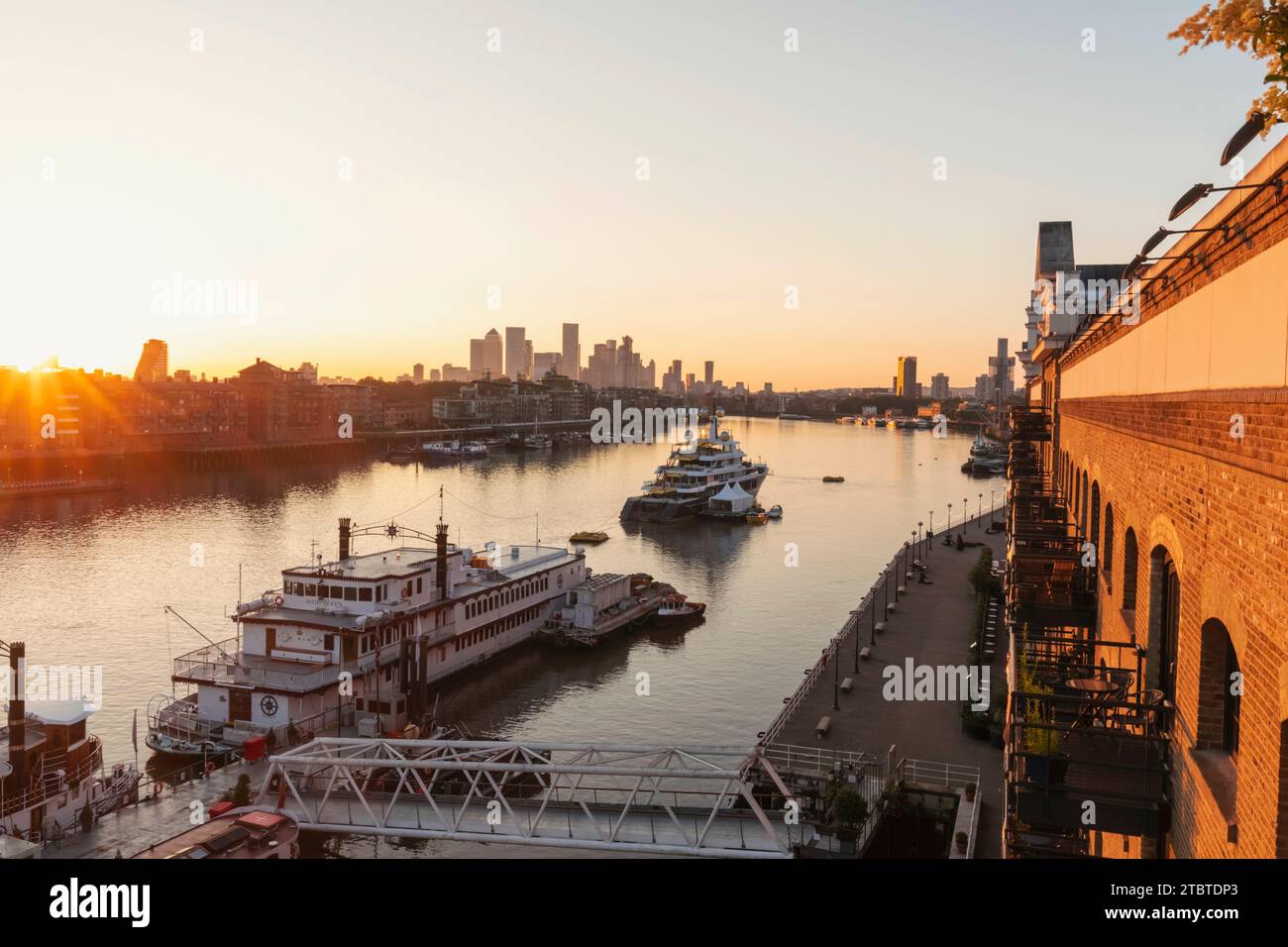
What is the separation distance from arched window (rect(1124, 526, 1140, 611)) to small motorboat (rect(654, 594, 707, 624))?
1191 inches

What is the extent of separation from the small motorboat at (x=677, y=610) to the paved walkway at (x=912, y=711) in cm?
727

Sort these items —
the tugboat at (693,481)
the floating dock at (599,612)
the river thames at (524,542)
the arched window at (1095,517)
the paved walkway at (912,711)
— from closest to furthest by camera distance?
1. the arched window at (1095,517)
2. the paved walkway at (912,711)
3. the river thames at (524,542)
4. the floating dock at (599,612)
5. the tugboat at (693,481)

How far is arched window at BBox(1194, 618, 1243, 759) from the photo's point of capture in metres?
6.11

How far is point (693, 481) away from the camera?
77.1m

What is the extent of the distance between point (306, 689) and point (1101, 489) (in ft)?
64.9

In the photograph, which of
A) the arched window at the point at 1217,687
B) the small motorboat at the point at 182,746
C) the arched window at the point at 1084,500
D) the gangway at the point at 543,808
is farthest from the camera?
the small motorboat at the point at 182,746

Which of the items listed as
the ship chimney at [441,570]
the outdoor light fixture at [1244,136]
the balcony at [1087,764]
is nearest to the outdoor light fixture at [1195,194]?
the outdoor light fixture at [1244,136]

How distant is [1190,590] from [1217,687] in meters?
0.67

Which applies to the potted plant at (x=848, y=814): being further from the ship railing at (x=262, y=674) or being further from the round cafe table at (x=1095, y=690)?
the ship railing at (x=262, y=674)

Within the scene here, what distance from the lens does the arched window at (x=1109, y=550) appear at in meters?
11.1

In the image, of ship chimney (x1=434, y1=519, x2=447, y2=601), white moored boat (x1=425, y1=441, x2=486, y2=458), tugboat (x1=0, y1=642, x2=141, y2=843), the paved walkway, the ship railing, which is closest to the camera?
tugboat (x1=0, y1=642, x2=141, y2=843)

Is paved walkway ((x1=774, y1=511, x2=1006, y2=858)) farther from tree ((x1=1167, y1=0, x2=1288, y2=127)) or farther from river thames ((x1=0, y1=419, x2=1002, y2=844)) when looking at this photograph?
tree ((x1=1167, y1=0, x2=1288, y2=127))

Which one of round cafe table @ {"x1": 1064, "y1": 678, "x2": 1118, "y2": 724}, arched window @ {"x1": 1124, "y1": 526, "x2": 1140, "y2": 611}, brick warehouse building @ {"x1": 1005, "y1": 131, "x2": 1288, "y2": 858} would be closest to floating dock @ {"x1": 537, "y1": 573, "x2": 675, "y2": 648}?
brick warehouse building @ {"x1": 1005, "y1": 131, "x2": 1288, "y2": 858}
